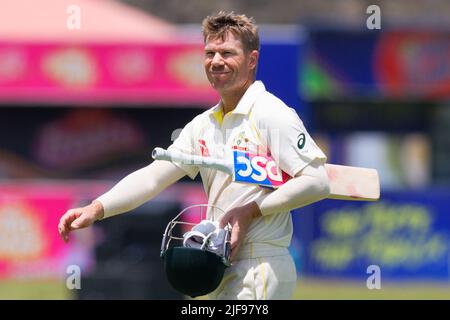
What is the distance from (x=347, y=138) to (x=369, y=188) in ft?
44.3

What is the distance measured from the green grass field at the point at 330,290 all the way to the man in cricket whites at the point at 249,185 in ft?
21.6

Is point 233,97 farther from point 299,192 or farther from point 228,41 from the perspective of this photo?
point 299,192

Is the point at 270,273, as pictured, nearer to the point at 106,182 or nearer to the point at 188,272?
the point at 188,272

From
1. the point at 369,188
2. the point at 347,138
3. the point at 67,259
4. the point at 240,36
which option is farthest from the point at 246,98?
the point at 347,138

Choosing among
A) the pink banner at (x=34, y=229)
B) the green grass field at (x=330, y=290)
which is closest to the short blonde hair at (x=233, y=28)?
the green grass field at (x=330, y=290)

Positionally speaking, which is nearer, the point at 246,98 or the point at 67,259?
the point at 246,98

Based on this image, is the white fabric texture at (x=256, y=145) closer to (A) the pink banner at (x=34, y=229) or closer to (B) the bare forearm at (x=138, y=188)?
(B) the bare forearm at (x=138, y=188)

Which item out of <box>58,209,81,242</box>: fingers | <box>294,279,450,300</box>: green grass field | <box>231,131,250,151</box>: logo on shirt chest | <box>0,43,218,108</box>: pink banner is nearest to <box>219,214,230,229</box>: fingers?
<box>231,131,250,151</box>: logo on shirt chest

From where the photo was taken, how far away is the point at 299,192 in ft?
18.7

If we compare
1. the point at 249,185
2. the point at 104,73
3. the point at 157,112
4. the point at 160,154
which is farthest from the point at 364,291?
the point at 160,154

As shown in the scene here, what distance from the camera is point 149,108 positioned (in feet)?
55.8

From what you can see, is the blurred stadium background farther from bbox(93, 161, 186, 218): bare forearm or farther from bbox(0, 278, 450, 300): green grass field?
bbox(93, 161, 186, 218): bare forearm

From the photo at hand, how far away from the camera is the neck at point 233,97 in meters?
5.93

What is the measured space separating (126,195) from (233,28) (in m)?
0.99
